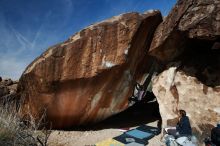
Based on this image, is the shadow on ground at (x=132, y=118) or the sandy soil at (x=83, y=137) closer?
the sandy soil at (x=83, y=137)

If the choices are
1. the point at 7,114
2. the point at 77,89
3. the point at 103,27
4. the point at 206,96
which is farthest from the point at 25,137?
the point at 206,96

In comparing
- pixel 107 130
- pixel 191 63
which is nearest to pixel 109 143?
pixel 107 130

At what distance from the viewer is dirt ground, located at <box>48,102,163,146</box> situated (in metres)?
6.72

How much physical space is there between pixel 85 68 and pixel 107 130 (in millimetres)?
1746

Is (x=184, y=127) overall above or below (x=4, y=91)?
below

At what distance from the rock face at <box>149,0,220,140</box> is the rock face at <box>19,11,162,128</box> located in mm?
627

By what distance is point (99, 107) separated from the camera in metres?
7.77

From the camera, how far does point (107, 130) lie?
24.5ft

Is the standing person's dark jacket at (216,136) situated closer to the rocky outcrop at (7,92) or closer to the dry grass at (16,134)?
the dry grass at (16,134)

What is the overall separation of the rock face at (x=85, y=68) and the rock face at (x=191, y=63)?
0.63 m

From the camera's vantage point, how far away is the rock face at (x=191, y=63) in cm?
603

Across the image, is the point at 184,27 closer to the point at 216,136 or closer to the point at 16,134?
the point at 216,136

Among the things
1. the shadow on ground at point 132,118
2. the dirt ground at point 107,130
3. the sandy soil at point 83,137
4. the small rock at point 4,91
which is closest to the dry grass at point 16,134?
the sandy soil at point 83,137

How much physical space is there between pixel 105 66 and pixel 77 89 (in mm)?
955
